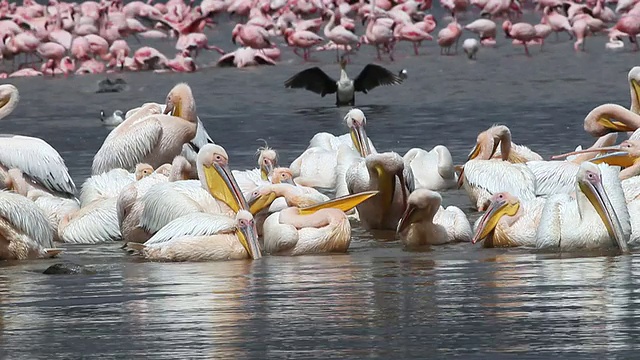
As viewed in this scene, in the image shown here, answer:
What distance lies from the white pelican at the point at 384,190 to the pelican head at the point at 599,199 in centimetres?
163

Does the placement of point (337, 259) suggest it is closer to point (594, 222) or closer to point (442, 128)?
point (594, 222)

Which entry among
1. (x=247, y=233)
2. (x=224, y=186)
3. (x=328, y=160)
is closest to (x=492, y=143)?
(x=328, y=160)

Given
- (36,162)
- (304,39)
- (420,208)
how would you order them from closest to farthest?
(420,208) < (36,162) < (304,39)

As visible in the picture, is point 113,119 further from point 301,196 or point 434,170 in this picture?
point 301,196

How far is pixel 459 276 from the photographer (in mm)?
7316

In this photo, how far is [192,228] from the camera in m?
8.22

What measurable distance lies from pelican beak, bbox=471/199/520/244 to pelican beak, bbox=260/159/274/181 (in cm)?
206

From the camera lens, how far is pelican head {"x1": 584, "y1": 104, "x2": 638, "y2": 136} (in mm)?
10672

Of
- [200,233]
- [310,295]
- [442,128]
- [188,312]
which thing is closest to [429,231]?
[200,233]

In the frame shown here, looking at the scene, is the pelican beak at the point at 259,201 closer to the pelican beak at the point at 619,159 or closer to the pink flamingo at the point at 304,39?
the pelican beak at the point at 619,159

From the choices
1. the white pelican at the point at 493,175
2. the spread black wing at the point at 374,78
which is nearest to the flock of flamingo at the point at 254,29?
the spread black wing at the point at 374,78

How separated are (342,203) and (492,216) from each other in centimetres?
80

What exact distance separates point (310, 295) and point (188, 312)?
0.59 metres

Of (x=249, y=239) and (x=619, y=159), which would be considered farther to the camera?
(x=619, y=159)
